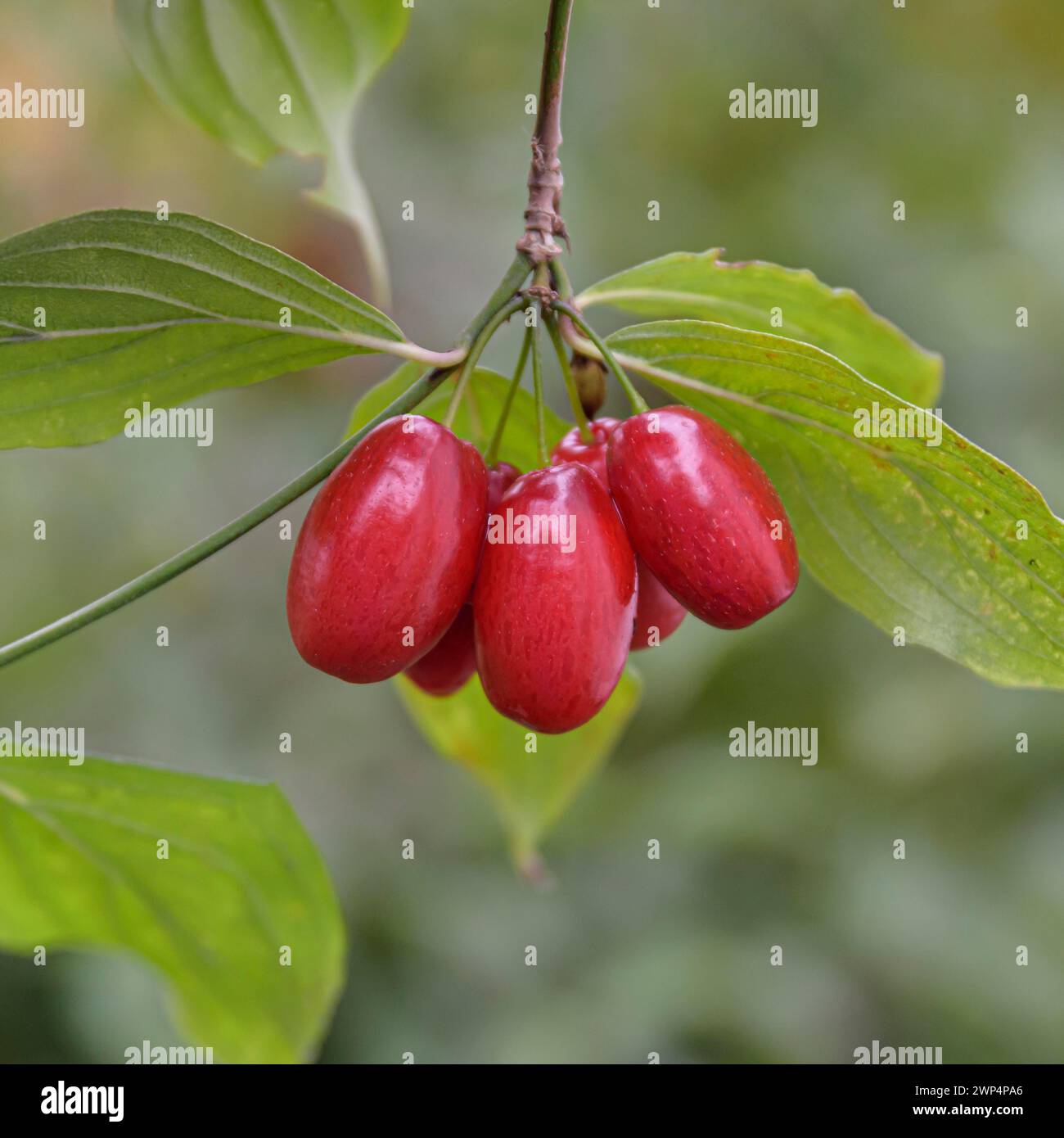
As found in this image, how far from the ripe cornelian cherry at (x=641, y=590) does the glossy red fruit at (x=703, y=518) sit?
0.10m

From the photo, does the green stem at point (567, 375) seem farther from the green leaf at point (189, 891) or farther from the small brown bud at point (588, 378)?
the green leaf at point (189, 891)

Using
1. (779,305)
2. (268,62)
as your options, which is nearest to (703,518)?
(779,305)

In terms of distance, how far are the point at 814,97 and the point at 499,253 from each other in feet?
3.34

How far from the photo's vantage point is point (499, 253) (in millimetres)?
3596

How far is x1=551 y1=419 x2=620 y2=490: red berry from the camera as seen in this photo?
128cm

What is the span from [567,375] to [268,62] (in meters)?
0.77

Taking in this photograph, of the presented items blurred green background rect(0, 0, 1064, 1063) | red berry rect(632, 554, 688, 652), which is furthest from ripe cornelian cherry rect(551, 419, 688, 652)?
blurred green background rect(0, 0, 1064, 1063)

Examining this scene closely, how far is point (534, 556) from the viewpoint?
1.10 meters

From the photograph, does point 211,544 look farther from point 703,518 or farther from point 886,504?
point 886,504

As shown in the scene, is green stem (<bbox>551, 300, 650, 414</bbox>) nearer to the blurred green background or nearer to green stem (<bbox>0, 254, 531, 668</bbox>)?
green stem (<bbox>0, 254, 531, 668</bbox>)

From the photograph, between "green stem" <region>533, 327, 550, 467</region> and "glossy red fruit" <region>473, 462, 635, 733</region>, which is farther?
"green stem" <region>533, 327, 550, 467</region>

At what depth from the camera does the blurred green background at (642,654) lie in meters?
2.84

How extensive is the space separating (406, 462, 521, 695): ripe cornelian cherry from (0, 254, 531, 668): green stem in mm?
129
